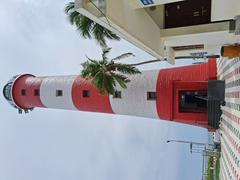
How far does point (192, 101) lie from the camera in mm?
26328

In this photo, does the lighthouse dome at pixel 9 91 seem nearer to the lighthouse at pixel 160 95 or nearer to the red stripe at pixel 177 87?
the lighthouse at pixel 160 95

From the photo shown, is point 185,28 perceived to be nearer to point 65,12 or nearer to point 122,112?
point 65,12

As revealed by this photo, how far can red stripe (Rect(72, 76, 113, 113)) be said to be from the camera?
29337 millimetres

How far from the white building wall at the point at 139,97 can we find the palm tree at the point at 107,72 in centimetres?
103

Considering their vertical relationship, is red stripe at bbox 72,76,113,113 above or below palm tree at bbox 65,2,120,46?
below

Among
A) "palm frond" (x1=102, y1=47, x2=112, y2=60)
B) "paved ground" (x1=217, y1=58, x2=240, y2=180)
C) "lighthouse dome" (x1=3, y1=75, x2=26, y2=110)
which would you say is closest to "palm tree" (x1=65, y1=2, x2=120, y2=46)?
"palm frond" (x1=102, y1=47, x2=112, y2=60)

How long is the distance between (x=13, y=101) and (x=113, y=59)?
14637 mm

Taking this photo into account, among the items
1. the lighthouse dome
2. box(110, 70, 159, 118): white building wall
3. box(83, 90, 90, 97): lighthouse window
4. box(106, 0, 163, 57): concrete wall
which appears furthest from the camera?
the lighthouse dome

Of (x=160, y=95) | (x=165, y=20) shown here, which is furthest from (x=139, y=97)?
(x=165, y=20)

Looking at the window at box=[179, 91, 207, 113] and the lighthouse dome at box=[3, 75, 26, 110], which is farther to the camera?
the lighthouse dome at box=[3, 75, 26, 110]

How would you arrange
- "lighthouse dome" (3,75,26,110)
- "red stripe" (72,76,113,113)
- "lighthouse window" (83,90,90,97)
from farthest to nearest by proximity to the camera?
"lighthouse dome" (3,75,26,110), "lighthouse window" (83,90,90,97), "red stripe" (72,76,113,113)

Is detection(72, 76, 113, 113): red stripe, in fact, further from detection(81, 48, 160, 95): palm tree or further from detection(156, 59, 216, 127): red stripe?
detection(156, 59, 216, 127): red stripe

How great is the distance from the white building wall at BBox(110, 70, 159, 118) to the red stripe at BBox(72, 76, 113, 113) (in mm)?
1151

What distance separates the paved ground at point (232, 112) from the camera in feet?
70.5
